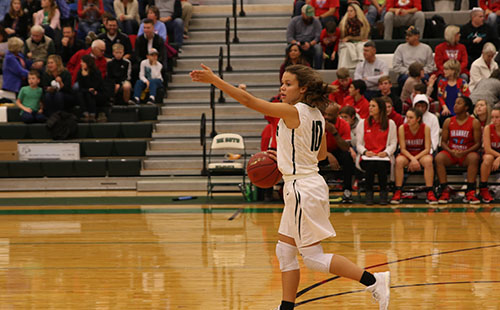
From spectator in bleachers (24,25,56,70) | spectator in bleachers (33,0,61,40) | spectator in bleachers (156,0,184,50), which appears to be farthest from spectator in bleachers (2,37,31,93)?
spectator in bleachers (156,0,184,50)

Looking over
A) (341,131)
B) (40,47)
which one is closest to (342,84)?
(341,131)

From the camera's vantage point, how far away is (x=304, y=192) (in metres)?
3.68

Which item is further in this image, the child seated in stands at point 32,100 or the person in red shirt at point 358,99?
the child seated in stands at point 32,100

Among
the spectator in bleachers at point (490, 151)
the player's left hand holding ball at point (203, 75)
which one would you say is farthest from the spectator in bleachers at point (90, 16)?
the player's left hand holding ball at point (203, 75)

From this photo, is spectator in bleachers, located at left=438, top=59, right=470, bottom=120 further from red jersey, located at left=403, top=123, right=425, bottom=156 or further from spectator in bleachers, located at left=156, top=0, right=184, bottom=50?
spectator in bleachers, located at left=156, top=0, right=184, bottom=50

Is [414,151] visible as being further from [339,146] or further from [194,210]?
[194,210]

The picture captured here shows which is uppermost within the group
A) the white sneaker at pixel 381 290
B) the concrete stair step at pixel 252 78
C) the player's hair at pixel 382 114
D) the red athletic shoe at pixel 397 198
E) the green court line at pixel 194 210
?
the concrete stair step at pixel 252 78

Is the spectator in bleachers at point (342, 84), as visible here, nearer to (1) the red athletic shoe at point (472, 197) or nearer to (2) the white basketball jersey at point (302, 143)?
(1) the red athletic shoe at point (472, 197)

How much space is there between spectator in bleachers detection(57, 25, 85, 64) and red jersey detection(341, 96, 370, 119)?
5100 mm

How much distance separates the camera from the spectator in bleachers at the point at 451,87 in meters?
9.50

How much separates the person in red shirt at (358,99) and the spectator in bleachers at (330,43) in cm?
158

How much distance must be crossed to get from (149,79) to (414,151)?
4.71 m

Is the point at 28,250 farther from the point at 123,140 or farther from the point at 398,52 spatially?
the point at 398,52

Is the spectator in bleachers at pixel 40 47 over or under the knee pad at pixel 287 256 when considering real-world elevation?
over
